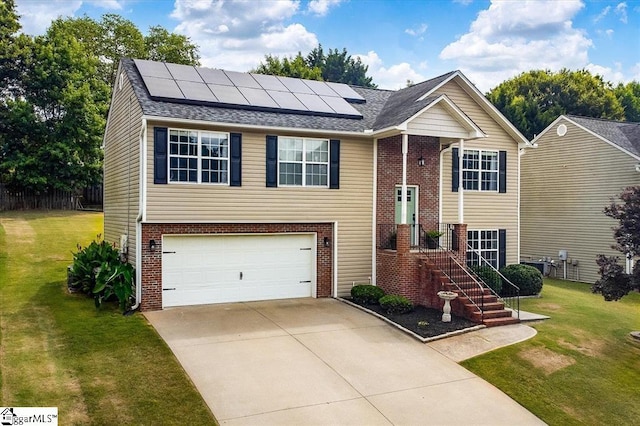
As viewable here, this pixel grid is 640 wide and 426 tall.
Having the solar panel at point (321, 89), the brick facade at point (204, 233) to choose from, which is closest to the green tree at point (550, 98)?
the solar panel at point (321, 89)

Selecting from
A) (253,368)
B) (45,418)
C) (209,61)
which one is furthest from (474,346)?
(209,61)

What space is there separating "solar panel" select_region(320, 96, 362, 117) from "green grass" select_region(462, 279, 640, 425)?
828cm

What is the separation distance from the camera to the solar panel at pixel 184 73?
51.8ft

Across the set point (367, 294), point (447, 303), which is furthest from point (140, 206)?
point (447, 303)

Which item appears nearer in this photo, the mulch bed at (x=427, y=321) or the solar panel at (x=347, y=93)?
the mulch bed at (x=427, y=321)

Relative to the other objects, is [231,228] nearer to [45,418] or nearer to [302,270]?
[302,270]

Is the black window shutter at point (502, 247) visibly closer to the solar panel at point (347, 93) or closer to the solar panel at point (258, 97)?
the solar panel at point (347, 93)

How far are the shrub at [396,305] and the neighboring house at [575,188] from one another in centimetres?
1173

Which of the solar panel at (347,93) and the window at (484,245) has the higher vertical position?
the solar panel at (347,93)

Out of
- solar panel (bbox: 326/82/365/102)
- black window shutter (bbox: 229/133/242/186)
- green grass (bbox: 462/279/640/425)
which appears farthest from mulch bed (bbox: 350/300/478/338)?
solar panel (bbox: 326/82/365/102)

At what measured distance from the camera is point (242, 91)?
52.1 feet

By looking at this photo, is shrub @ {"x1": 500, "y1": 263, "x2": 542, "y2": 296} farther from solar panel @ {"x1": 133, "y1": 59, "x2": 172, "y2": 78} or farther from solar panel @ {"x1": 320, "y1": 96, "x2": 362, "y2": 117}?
solar panel @ {"x1": 133, "y1": 59, "x2": 172, "y2": 78}

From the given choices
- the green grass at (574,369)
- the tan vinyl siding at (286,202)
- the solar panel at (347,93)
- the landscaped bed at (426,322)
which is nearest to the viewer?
the green grass at (574,369)

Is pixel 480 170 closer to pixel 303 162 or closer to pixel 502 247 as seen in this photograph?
pixel 502 247
